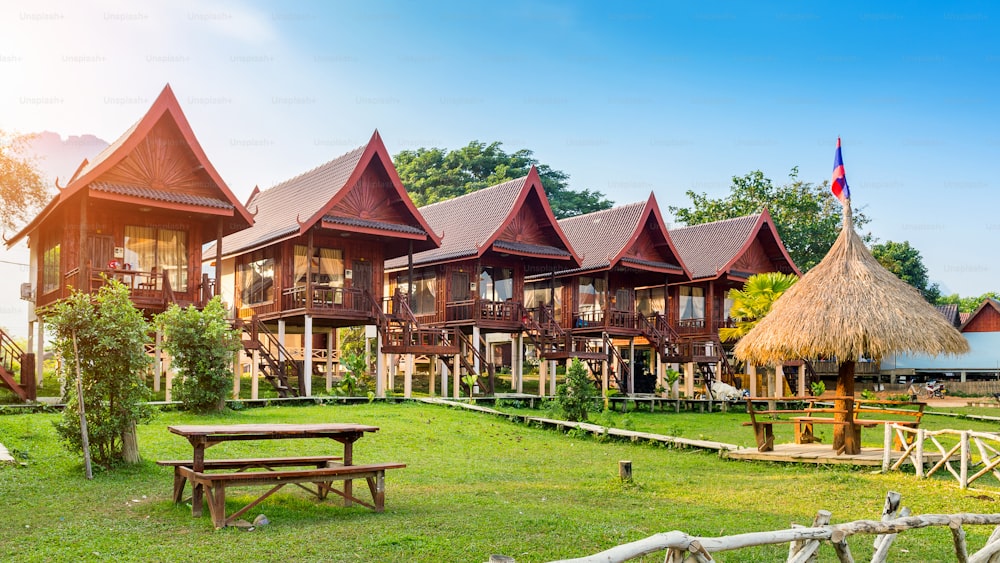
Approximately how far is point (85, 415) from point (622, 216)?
78.4 feet

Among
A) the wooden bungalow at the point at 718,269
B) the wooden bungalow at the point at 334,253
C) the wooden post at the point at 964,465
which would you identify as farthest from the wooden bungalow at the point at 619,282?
the wooden post at the point at 964,465

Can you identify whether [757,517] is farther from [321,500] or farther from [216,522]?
[216,522]

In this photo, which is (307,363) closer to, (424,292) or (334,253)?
(334,253)

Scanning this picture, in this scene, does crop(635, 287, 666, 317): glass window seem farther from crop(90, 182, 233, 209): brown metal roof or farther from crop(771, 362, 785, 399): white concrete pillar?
crop(90, 182, 233, 209): brown metal roof

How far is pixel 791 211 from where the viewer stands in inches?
1809

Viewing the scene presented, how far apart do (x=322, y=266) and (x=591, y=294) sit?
36.8 feet

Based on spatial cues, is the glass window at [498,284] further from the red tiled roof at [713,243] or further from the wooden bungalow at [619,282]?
the red tiled roof at [713,243]

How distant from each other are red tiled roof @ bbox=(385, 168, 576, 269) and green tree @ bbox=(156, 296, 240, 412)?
9976 millimetres

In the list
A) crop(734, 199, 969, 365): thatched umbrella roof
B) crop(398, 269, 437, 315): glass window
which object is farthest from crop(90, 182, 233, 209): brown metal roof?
crop(734, 199, 969, 365): thatched umbrella roof

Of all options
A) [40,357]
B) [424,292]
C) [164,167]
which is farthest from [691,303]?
[40,357]

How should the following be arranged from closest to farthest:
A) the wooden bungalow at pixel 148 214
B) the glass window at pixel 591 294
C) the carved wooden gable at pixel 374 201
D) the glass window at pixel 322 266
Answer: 1. the wooden bungalow at pixel 148 214
2. the carved wooden gable at pixel 374 201
3. the glass window at pixel 322 266
4. the glass window at pixel 591 294

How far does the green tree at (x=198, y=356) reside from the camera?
18359 millimetres

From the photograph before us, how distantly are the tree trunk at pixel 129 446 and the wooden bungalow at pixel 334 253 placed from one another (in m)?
10.5

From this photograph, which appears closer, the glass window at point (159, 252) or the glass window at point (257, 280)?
the glass window at point (159, 252)
